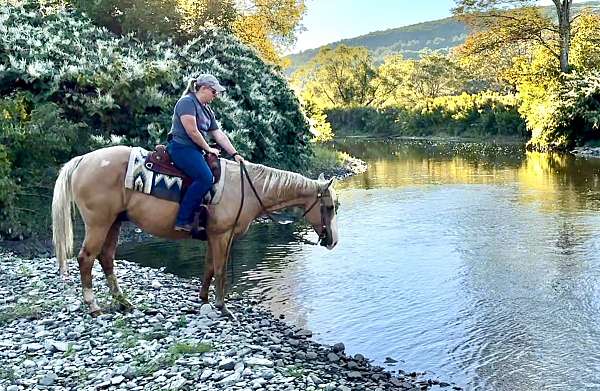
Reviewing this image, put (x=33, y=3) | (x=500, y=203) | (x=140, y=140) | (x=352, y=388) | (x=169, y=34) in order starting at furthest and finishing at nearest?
1. (x=169, y=34)
2. (x=33, y=3)
3. (x=500, y=203)
4. (x=140, y=140)
5. (x=352, y=388)

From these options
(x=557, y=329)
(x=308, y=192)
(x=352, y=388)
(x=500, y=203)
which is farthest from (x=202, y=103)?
(x=500, y=203)

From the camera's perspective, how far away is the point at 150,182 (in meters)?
7.33

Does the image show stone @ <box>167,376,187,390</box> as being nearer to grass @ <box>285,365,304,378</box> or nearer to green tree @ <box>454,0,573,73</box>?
grass @ <box>285,365,304,378</box>

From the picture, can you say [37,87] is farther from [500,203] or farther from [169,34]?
[500,203]

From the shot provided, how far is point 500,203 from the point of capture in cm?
1730

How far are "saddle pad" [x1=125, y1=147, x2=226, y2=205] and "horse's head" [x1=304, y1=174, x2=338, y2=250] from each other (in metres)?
1.23

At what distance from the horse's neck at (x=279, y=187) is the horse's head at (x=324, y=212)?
10 cm

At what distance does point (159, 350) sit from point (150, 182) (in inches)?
80.3

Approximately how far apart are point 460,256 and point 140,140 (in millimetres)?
7705

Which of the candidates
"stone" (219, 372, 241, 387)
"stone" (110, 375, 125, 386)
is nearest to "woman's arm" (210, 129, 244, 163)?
"stone" (219, 372, 241, 387)

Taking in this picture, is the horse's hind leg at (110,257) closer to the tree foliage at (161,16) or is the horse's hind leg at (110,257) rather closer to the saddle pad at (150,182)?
the saddle pad at (150,182)

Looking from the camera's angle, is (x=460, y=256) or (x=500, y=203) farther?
(x=500, y=203)

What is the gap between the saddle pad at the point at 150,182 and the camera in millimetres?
7309

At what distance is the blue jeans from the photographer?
7266 millimetres
